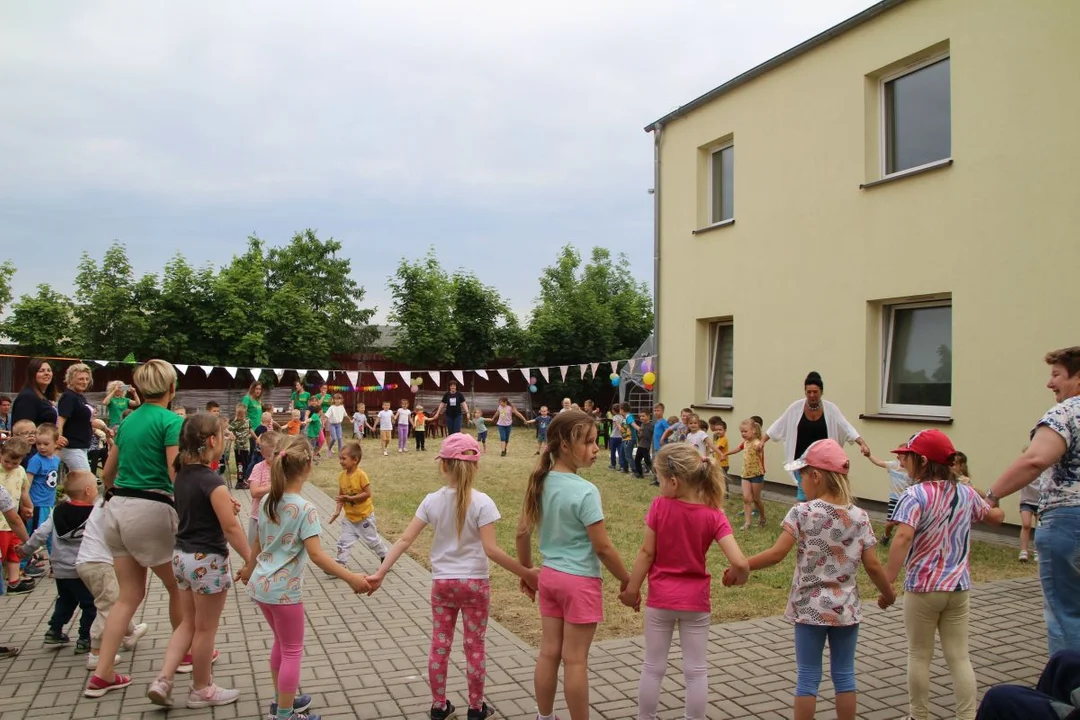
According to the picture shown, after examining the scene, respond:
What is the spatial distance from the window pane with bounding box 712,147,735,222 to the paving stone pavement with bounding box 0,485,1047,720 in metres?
8.92

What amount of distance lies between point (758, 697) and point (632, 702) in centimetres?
74

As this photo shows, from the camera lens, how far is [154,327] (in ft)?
103

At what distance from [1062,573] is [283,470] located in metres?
3.95

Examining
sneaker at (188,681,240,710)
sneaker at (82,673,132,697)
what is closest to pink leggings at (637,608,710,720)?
sneaker at (188,681,240,710)

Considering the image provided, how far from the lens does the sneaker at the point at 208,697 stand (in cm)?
442

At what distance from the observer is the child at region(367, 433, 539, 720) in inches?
162

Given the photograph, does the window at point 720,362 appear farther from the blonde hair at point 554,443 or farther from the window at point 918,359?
the blonde hair at point 554,443

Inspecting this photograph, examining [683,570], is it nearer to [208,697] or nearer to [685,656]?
[685,656]

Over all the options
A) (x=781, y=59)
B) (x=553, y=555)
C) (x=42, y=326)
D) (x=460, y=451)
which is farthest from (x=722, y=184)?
(x=42, y=326)

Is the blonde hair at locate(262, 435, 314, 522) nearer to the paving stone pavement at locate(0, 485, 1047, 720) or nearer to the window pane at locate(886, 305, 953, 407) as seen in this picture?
the paving stone pavement at locate(0, 485, 1047, 720)

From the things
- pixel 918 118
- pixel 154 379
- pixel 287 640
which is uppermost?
pixel 918 118

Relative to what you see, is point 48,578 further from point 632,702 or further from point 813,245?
point 813,245

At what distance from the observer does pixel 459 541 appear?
4145mm

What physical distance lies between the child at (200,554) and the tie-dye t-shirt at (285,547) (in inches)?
10.1
